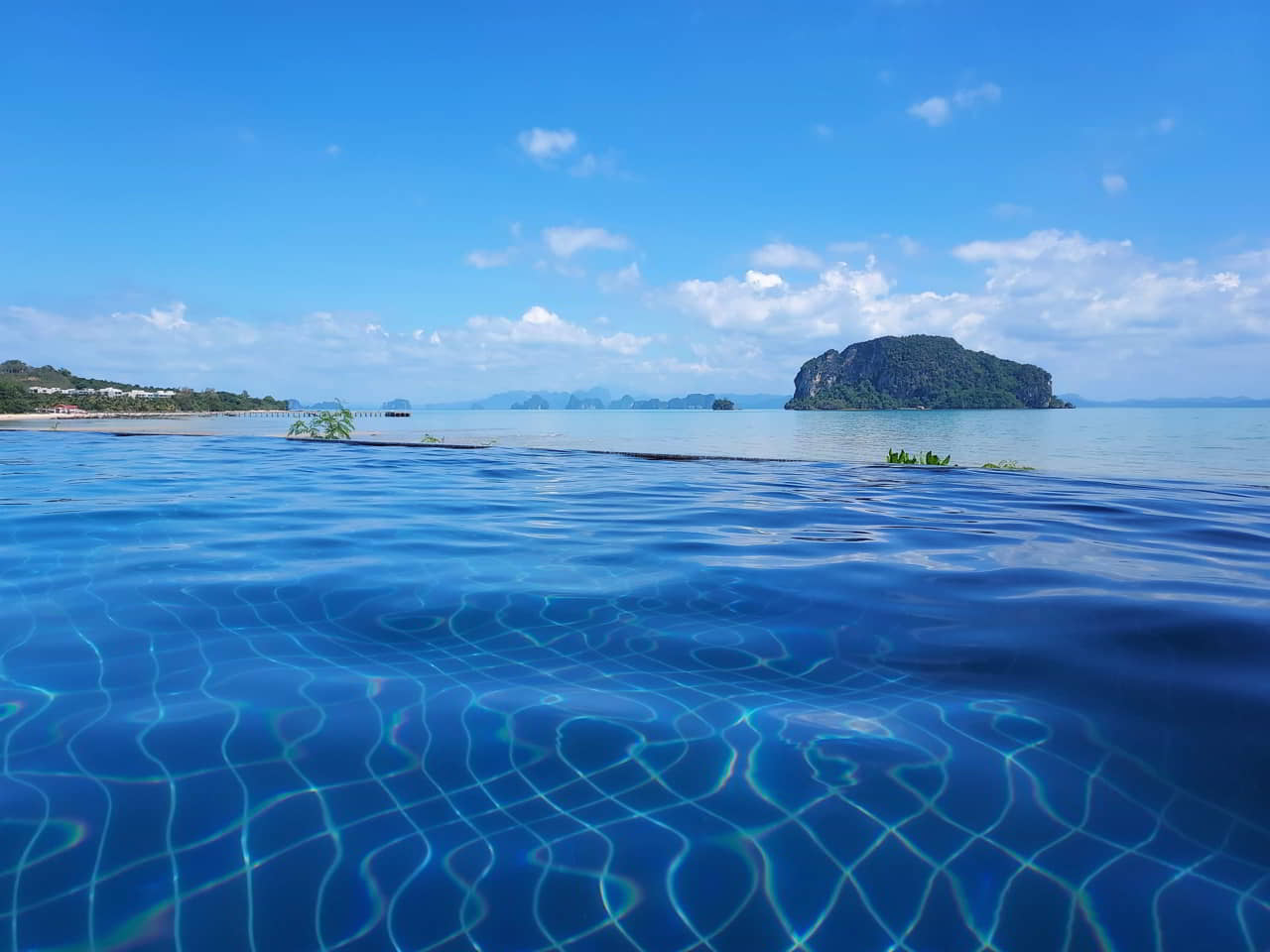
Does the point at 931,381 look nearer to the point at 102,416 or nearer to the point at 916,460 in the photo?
the point at 102,416

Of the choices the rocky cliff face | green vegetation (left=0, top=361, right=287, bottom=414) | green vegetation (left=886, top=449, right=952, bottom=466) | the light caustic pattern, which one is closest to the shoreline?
green vegetation (left=0, top=361, right=287, bottom=414)

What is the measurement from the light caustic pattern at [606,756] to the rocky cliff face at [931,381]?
15231 centimetres

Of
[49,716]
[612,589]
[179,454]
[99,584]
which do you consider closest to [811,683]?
[612,589]

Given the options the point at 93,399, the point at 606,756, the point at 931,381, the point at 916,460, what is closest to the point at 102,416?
the point at 93,399

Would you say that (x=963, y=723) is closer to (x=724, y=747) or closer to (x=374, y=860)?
(x=724, y=747)

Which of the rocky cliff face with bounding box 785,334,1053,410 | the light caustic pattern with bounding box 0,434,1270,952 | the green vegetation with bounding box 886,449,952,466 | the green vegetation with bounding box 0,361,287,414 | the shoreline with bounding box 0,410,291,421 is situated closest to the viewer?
the light caustic pattern with bounding box 0,434,1270,952

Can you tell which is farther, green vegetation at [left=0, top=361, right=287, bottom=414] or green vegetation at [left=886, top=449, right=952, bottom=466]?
green vegetation at [left=0, top=361, right=287, bottom=414]

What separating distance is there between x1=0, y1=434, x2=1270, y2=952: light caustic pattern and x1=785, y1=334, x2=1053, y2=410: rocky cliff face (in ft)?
500

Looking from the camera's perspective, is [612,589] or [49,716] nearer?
[49,716]

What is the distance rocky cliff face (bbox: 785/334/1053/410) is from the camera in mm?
147125

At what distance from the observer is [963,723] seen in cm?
290

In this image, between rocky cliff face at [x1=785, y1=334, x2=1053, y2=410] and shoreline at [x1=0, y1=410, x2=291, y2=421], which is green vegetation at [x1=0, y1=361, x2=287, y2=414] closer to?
shoreline at [x1=0, y1=410, x2=291, y2=421]

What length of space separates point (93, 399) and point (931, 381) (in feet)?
482

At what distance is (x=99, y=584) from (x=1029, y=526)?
867 centimetres
